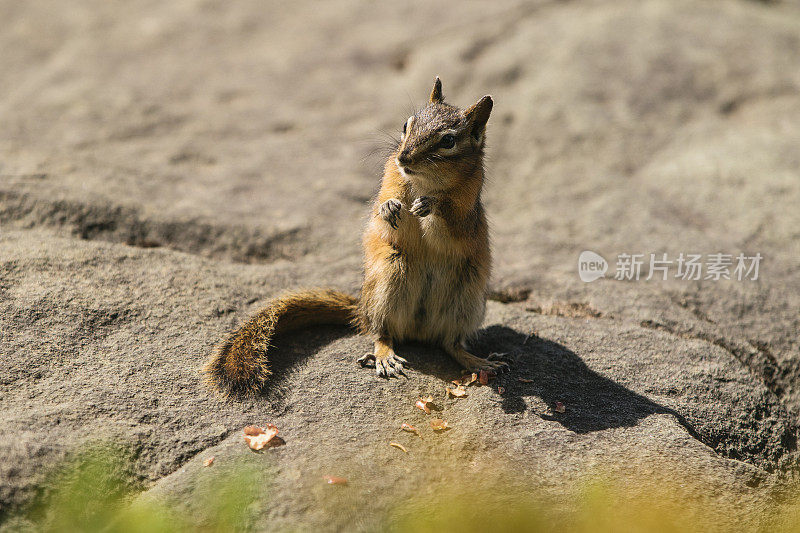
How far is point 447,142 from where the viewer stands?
4074mm

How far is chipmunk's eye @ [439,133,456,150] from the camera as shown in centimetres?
405

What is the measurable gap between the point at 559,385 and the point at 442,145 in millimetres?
1524

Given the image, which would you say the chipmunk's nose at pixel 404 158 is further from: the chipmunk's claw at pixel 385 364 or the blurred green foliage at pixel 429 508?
the blurred green foliage at pixel 429 508

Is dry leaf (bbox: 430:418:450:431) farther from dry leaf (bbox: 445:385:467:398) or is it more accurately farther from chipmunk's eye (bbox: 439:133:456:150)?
chipmunk's eye (bbox: 439:133:456:150)

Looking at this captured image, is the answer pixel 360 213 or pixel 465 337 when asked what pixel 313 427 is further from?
pixel 360 213

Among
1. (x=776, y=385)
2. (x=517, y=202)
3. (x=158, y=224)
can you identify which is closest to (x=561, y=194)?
(x=517, y=202)

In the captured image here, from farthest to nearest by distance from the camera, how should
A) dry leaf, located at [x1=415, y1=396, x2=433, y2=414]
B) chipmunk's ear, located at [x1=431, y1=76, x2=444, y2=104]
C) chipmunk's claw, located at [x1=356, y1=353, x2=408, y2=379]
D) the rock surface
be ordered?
chipmunk's ear, located at [x1=431, y1=76, x2=444, y2=104], chipmunk's claw, located at [x1=356, y1=353, x2=408, y2=379], dry leaf, located at [x1=415, y1=396, x2=433, y2=414], the rock surface

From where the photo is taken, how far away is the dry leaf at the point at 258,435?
3.44 m

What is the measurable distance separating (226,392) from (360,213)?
9.41 feet

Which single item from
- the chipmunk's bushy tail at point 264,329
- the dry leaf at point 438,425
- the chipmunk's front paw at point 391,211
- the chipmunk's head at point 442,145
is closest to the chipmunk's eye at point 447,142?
the chipmunk's head at point 442,145

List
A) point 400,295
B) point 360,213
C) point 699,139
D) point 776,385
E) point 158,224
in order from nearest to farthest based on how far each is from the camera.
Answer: point 400,295
point 776,385
point 158,224
point 360,213
point 699,139

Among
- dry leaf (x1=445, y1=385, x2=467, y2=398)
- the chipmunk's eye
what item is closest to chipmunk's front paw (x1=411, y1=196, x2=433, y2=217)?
the chipmunk's eye

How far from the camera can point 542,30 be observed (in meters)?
8.73

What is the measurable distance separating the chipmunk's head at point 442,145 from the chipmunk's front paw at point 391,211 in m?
0.17
